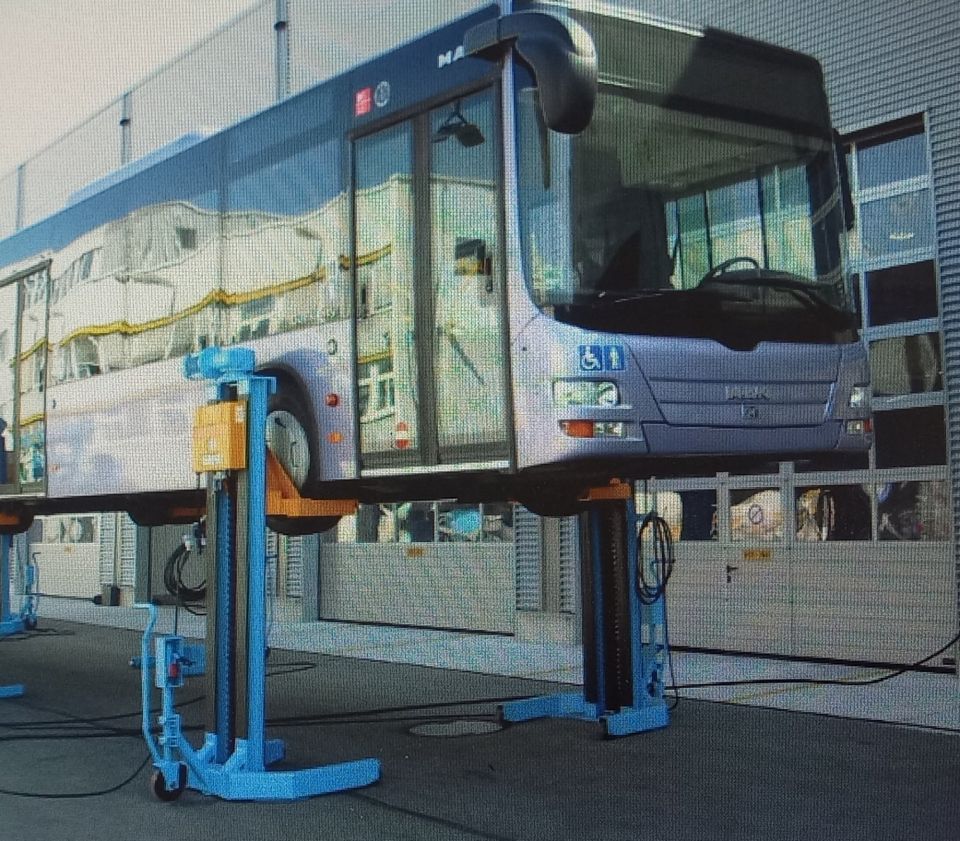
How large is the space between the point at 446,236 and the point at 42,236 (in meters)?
5.82

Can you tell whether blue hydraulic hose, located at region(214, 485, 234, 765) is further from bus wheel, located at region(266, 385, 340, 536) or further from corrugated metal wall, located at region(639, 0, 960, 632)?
corrugated metal wall, located at region(639, 0, 960, 632)

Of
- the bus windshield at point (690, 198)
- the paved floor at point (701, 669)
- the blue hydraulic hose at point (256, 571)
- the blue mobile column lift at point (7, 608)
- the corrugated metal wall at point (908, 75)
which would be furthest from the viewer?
the corrugated metal wall at point (908, 75)

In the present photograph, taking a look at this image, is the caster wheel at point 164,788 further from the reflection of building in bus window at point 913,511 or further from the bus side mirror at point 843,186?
the reflection of building in bus window at point 913,511

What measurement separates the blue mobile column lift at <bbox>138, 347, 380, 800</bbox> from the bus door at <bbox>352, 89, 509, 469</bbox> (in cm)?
69

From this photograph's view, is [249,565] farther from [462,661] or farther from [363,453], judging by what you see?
[462,661]

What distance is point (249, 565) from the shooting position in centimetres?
679

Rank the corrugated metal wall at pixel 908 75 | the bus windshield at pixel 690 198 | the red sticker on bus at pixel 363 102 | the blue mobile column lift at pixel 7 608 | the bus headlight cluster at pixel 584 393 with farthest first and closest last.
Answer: the corrugated metal wall at pixel 908 75 → the blue mobile column lift at pixel 7 608 → the red sticker on bus at pixel 363 102 → the bus windshield at pixel 690 198 → the bus headlight cluster at pixel 584 393

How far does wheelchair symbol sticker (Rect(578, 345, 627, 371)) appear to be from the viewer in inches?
242

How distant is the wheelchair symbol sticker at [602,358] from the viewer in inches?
242

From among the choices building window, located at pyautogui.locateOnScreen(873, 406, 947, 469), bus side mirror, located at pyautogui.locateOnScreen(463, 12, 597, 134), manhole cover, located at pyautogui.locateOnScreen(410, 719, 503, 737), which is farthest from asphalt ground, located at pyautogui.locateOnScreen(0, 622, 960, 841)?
bus side mirror, located at pyautogui.locateOnScreen(463, 12, 597, 134)

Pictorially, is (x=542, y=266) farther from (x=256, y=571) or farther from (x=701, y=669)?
(x=701, y=669)

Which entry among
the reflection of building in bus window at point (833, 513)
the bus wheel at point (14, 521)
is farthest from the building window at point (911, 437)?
the bus wheel at point (14, 521)

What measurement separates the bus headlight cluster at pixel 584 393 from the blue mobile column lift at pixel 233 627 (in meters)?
1.73

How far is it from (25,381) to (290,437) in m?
4.56
